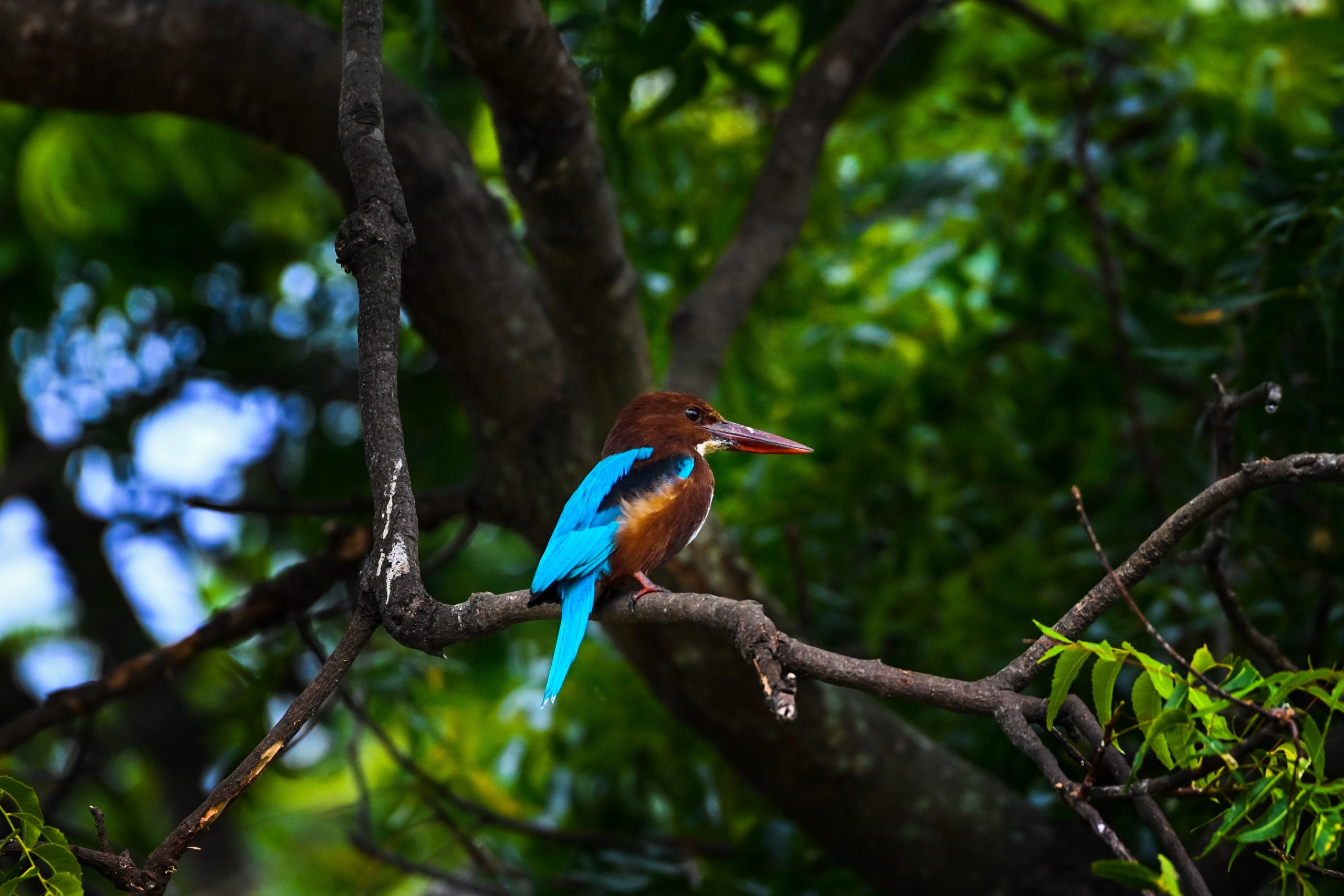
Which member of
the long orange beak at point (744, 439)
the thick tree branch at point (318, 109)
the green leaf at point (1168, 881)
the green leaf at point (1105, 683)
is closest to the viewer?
the green leaf at point (1168, 881)

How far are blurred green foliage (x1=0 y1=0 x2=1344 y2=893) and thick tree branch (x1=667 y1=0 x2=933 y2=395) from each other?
0.45 feet

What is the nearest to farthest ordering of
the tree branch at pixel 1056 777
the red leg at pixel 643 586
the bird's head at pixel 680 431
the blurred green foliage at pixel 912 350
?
the tree branch at pixel 1056 777, the red leg at pixel 643 586, the bird's head at pixel 680 431, the blurred green foliage at pixel 912 350

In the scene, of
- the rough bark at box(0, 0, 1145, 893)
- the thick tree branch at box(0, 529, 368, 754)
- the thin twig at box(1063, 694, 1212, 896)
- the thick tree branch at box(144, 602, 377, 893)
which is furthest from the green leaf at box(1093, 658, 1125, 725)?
the thick tree branch at box(0, 529, 368, 754)

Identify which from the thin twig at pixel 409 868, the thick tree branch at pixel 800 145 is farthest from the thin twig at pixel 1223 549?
the thin twig at pixel 409 868

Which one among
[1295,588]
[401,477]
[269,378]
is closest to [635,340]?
[401,477]

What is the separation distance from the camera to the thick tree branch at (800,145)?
3350 mm

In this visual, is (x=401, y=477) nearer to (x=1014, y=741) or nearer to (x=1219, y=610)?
(x=1014, y=741)

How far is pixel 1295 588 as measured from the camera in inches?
117

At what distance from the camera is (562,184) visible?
2625 mm

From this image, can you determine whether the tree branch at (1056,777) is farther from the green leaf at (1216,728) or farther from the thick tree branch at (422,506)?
the thick tree branch at (422,506)

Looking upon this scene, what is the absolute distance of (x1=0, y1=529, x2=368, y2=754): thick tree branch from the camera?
113 inches

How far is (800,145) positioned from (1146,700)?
7.90 feet

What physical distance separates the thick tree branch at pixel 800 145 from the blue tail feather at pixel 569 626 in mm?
1481

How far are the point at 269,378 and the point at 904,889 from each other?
3723mm
